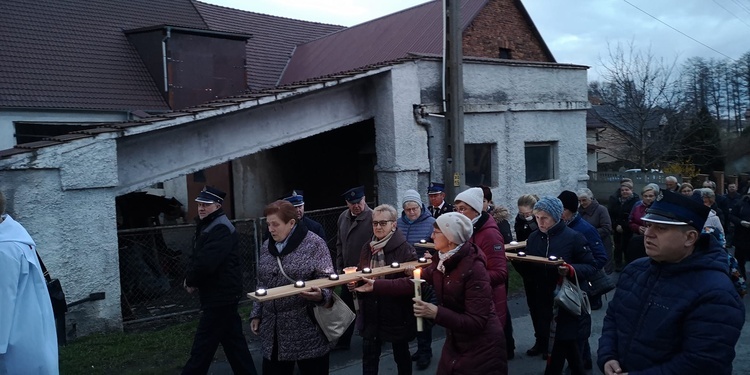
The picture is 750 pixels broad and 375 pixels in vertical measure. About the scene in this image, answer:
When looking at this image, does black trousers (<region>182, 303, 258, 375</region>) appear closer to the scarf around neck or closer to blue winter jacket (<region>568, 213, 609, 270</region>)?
the scarf around neck

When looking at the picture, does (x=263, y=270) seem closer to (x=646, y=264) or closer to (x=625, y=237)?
(x=646, y=264)

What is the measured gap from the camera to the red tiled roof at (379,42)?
16469 millimetres

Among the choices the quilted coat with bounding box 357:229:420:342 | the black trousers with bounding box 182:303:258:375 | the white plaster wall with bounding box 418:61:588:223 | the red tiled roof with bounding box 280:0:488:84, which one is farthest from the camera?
the red tiled roof with bounding box 280:0:488:84

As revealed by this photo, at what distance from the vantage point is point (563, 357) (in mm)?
5406

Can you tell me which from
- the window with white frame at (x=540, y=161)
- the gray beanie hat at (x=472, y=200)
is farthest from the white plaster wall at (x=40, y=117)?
the gray beanie hat at (x=472, y=200)

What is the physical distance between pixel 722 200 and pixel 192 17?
16081 millimetres

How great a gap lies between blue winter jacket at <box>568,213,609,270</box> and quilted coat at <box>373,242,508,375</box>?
2.04 m

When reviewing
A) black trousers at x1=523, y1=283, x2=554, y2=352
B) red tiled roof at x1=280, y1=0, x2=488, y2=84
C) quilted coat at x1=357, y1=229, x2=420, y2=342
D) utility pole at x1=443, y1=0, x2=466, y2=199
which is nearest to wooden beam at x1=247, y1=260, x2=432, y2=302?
quilted coat at x1=357, y1=229, x2=420, y2=342

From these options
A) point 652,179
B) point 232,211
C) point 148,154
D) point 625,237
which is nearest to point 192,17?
point 232,211

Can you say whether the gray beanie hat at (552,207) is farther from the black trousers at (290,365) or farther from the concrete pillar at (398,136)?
the concrete pillar at (398,136)

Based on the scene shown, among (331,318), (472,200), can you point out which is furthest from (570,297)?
(331,318)

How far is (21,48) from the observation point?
15539 mm

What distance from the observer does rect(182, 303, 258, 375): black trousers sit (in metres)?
5.42

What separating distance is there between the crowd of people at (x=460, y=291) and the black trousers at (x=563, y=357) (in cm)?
1
